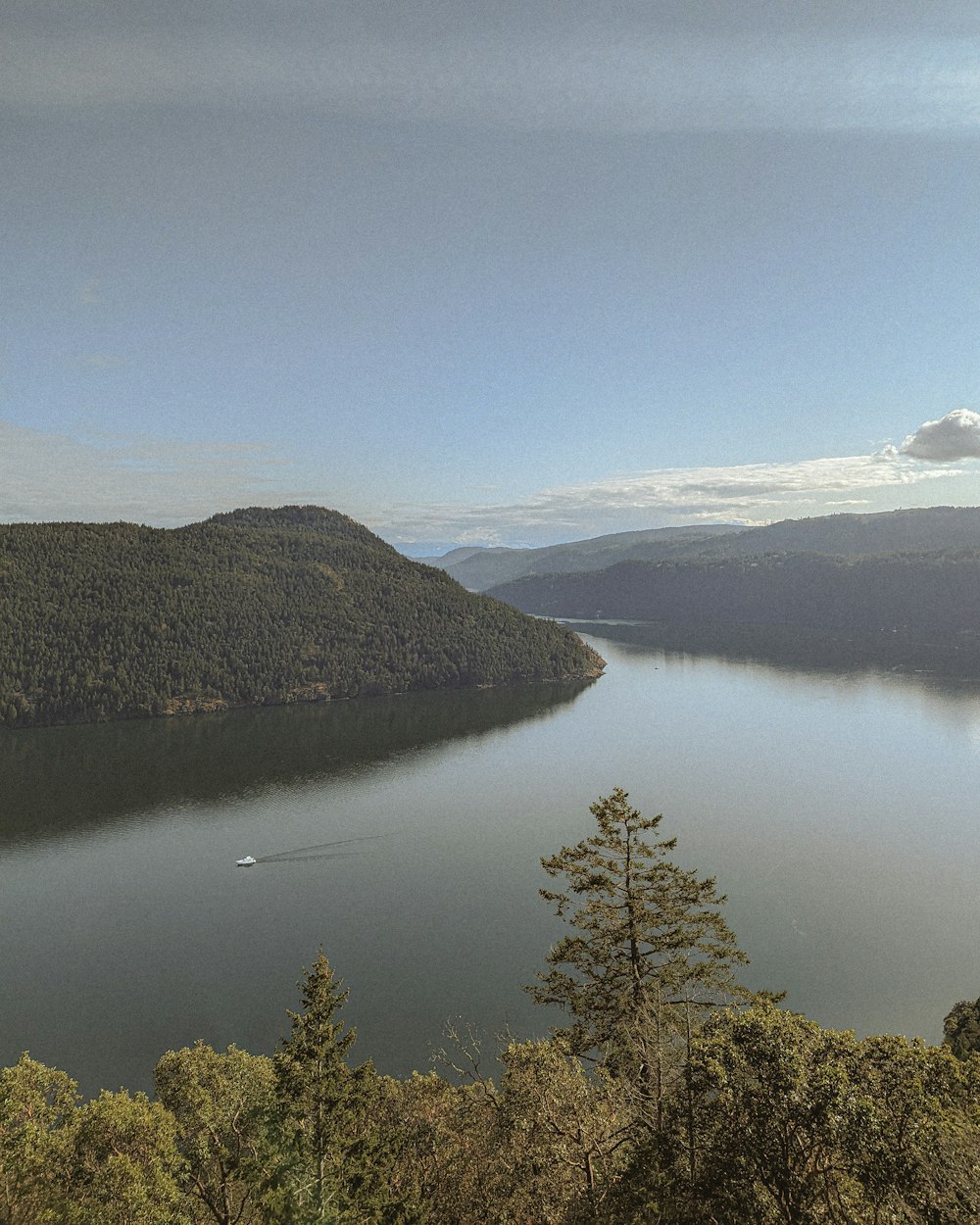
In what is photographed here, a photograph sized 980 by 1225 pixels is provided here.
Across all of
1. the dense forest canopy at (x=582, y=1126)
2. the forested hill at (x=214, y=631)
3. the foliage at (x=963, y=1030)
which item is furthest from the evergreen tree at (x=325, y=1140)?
the forested hill at (x=214, y=631)

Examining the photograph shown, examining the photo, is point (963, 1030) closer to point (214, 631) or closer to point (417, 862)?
point (417, 862)

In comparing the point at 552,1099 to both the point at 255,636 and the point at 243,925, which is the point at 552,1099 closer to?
the point at 243,925

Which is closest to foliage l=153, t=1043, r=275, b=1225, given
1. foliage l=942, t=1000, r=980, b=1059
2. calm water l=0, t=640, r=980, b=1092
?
calm water l=0, t=640, r=980, b=1092

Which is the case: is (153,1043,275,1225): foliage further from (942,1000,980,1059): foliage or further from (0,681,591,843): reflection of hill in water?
(0,681,591,843): reflection of hill in water

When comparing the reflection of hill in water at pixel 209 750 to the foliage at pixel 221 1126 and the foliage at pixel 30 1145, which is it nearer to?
the foliage at pixel 30 1145

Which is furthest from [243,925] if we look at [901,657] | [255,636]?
[901,657]

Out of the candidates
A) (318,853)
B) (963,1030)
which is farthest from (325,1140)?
(318,853)
